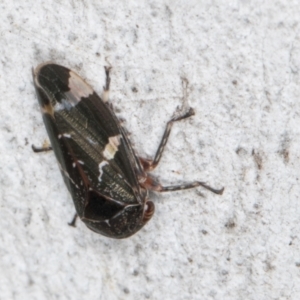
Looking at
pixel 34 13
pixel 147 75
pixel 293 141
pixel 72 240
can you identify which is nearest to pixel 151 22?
pixel 147 75

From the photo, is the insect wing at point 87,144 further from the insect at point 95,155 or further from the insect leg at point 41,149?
the insect leg at point 41,149

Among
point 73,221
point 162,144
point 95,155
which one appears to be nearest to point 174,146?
point 162,144

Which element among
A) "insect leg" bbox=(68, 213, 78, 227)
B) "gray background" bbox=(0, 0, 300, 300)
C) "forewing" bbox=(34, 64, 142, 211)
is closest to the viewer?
"forewing" bbox=(34, 64, 142, 211)

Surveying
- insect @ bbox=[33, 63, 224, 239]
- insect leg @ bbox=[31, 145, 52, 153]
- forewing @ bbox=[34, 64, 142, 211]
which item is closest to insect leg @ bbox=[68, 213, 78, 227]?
insect @ bbox=[33, 63, 224, 239]

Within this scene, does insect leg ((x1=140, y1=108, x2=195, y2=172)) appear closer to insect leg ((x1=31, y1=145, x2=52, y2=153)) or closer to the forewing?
the forewing

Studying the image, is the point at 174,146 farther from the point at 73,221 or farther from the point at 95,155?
the point at 73,221

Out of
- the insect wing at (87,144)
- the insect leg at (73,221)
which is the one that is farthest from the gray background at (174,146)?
the insect wing at (87,144)

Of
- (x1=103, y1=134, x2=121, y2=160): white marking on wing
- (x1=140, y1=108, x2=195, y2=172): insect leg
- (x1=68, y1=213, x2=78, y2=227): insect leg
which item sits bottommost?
(x1=68, y1=213, x2=78, y2=227): insect leg

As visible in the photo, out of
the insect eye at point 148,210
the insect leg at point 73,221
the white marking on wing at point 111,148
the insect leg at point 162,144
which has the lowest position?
the insect leg at point 73,221
